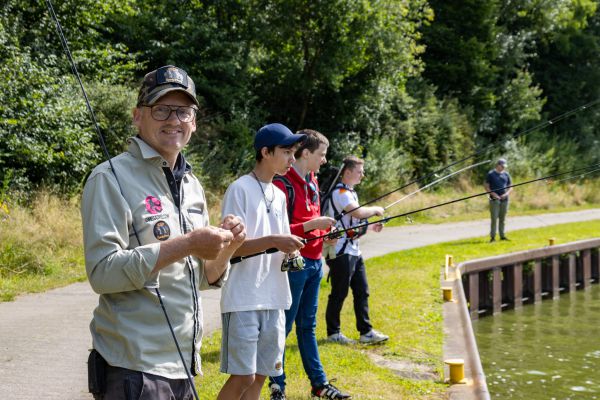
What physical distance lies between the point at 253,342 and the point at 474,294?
11119mm

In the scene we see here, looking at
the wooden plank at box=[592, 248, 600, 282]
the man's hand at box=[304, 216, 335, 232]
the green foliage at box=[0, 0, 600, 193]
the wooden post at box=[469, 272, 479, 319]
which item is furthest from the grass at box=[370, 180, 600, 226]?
the man's hand at box=[304, 216, 335, 232]

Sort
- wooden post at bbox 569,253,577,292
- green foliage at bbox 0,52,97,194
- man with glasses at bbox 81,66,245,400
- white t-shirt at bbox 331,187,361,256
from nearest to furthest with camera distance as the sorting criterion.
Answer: man with glasses at bbox 81,66,245,400 < white t-shirt at bbox 331,187,361,256 < green foliage at bbox 0,52,97,194 < wooden post at bbox 569,253,577,292

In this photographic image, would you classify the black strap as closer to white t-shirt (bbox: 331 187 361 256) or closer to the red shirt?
the red shirt

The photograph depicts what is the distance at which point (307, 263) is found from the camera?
5855 millimetres

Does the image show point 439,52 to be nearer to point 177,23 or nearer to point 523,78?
point 523,78

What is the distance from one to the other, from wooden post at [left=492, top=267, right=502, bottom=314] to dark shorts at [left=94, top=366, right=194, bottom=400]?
1328cm

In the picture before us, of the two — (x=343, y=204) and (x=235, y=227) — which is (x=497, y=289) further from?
(x=235, y=227)

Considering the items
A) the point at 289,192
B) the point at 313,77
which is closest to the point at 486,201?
the point at 313,77

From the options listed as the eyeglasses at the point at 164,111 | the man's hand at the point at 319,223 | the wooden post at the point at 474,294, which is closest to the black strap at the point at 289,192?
the man's hand at the point at 319,223

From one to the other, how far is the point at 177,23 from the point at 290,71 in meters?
4.09

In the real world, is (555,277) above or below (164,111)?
below

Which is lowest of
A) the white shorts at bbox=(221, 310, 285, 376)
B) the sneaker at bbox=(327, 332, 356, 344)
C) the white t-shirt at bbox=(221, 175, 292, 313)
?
the sneaker at bbox=(327, 332, 356, 344)

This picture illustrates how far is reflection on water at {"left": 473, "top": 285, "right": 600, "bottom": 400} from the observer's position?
10180 millimetres

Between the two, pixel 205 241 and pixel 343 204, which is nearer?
pixel 205 241
